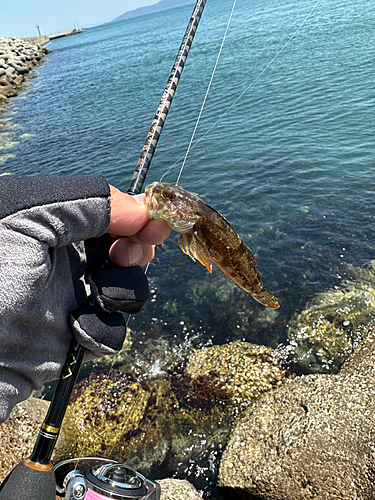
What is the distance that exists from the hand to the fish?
10cm

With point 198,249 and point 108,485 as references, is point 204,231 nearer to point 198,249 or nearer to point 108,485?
point 198,249

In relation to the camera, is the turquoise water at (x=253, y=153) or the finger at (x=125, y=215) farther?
the turquoise water at (x=253, y=153)

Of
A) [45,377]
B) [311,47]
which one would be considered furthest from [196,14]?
[311,47]

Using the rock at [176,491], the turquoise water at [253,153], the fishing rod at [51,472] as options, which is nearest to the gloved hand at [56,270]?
the fishing rod at [51,472]

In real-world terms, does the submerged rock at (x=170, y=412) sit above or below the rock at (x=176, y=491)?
below

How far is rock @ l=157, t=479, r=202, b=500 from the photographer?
13.8 feet

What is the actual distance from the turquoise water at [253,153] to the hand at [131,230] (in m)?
4.89

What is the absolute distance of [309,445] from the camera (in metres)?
4.21

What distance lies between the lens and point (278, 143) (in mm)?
14594

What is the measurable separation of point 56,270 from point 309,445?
11.4 ft

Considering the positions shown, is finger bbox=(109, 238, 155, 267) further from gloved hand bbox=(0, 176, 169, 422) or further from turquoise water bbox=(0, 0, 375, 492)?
turquoise water bbox=(0, 0, 375, 492)

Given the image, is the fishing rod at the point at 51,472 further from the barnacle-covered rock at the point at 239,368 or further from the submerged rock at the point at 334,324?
the submerged rock at the point at 334,324

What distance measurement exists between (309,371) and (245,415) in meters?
1.54

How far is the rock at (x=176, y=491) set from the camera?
4.22m
